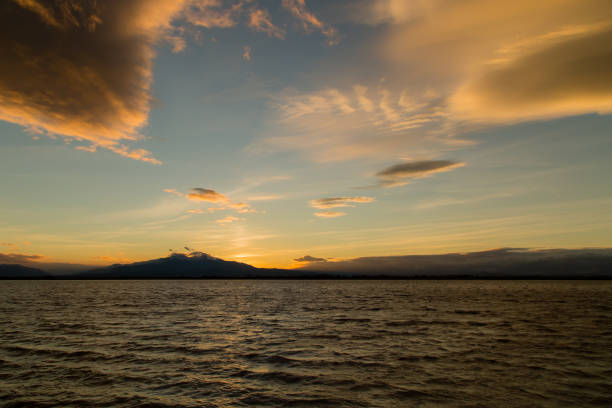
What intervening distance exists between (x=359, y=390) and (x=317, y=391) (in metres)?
2.05

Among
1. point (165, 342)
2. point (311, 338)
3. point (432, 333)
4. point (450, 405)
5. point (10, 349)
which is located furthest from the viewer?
point (432, 333)

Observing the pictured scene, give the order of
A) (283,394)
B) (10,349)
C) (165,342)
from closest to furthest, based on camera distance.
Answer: (283,394) < (10,349) < (165,342)

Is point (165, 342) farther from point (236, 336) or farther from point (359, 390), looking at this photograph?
point (359, 390)

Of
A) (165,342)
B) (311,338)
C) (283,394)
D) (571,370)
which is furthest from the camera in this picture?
(311,338)

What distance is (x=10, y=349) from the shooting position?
24.5 metres

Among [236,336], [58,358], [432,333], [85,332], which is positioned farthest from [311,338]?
[85,332]

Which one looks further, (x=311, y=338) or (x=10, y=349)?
(x=311, y=338)

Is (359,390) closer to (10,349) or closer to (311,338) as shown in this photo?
(311,338)

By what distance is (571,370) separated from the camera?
1945 cm

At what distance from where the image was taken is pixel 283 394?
15.7 metres

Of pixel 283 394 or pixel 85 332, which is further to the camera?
pixel 85 332

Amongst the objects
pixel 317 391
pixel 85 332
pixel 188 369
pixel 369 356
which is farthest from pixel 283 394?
pixel 85 332

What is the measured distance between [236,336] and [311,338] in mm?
7152

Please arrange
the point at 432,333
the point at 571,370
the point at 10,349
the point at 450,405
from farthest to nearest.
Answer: the point at 432,333 < the point at 10,349 < the point at 571,370 < the point at 450,405
